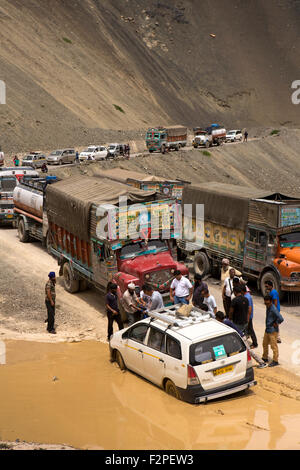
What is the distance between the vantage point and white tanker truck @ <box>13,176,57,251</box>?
2459 centimetres

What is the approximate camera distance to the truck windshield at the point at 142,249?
17375 mm

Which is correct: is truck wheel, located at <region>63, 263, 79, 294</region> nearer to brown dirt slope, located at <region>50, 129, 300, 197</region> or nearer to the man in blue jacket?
the man in blue jacket

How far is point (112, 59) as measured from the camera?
90000 millimetres

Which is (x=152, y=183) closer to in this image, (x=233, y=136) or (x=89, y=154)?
(x=89, y=154)

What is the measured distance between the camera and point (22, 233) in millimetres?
26984

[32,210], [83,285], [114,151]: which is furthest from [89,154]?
[83,285]

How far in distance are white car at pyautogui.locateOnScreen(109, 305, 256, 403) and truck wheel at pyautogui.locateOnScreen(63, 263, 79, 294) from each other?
24.7 ft

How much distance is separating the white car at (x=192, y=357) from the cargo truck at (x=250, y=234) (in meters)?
7.44

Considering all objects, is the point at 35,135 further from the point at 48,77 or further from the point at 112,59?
the point at 112,59

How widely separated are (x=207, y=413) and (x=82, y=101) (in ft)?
220

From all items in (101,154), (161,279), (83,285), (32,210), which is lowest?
(83,285)

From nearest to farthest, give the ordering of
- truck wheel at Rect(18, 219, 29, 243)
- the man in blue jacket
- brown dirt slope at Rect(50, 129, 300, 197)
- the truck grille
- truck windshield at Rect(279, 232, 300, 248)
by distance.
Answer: the man in blue jacket
the truck grille
truck windshield at Rect(279, 232, 300, 248)
truck wheel at Rect(18, 219, 29, 243)
brown dirt slope at Rect(50, 129, 300, 197)

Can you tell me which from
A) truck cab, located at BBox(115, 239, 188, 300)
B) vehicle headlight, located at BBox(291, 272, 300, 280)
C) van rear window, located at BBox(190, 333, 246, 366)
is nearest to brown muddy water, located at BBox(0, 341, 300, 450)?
van rear window, located at BBox(190, 333, 246, 366)

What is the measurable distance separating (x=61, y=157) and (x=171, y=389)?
43498 millimetres
